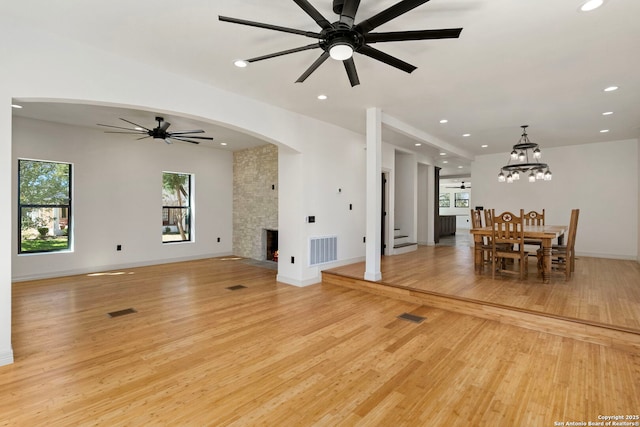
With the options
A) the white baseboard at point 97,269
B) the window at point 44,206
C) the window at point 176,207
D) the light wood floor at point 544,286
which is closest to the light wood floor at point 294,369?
the light wood floor at point 544,286

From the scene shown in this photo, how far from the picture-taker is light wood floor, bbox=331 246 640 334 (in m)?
3.44

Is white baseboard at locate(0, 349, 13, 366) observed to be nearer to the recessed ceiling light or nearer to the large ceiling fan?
the large ceiling fan

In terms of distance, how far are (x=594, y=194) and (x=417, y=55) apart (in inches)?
267

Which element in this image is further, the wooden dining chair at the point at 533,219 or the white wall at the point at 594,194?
the white wall at the point at 594,194

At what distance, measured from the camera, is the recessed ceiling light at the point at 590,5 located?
7.54 feet

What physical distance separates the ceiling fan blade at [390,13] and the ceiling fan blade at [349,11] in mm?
83

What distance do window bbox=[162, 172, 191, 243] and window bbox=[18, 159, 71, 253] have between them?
1843 millimetres

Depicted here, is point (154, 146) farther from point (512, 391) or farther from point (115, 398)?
point (512, 391)

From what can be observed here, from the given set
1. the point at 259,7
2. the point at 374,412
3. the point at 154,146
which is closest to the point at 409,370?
the point at 374,412

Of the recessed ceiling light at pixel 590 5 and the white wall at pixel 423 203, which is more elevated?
the recessed ceiling light at pixel 590 5

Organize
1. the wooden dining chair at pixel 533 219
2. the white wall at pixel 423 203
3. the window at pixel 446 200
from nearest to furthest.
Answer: the wooden dining chair at pixel 533 219 < the white wall at pixel 423 203 < the window at pixel 446 200

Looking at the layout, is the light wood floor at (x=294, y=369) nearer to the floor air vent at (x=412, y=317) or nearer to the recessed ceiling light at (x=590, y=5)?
the floor air vent at (x=412, y=317)

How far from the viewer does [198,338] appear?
310cm

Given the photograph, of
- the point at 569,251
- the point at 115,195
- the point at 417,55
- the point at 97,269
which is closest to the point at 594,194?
the point at 569,251
